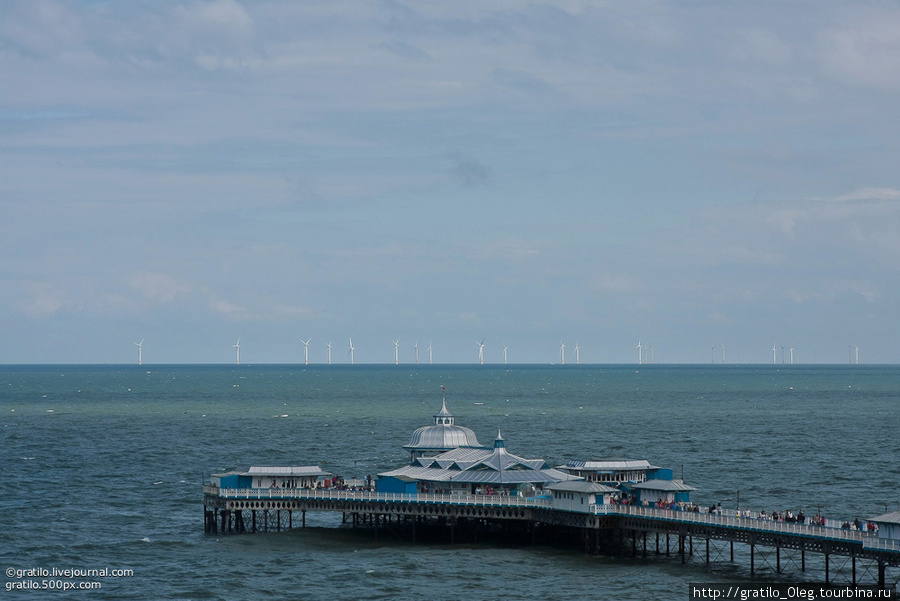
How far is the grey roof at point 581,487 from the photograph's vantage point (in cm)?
8732

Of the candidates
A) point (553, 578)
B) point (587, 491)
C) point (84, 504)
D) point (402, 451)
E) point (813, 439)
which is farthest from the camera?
point (813, 439)

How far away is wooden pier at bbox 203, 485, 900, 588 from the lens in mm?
77000

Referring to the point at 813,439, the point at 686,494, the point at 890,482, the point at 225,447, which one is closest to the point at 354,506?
the point at 686,494

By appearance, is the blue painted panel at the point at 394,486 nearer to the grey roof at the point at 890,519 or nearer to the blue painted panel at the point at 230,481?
the blue painted panel at the point at 230,481

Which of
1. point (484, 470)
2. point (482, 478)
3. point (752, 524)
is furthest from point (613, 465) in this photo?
point (752, 524)

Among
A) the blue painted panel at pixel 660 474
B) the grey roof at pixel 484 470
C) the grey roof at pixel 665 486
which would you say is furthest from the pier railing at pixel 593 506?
the blue painted panel at pixel 660 474

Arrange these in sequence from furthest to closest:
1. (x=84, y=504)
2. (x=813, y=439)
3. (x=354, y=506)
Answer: (x=813, y=439)
(x=84, y=504)
(x=354, y=506)

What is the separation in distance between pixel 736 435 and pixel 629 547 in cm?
9553

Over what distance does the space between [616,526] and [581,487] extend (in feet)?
11.7

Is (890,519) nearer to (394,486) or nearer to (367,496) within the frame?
(394,486)

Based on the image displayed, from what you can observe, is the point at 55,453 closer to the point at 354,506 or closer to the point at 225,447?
the point at 225,447

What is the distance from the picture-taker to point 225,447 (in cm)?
16038

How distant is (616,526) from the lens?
288 feet

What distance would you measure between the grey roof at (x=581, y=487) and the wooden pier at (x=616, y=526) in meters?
1.14
